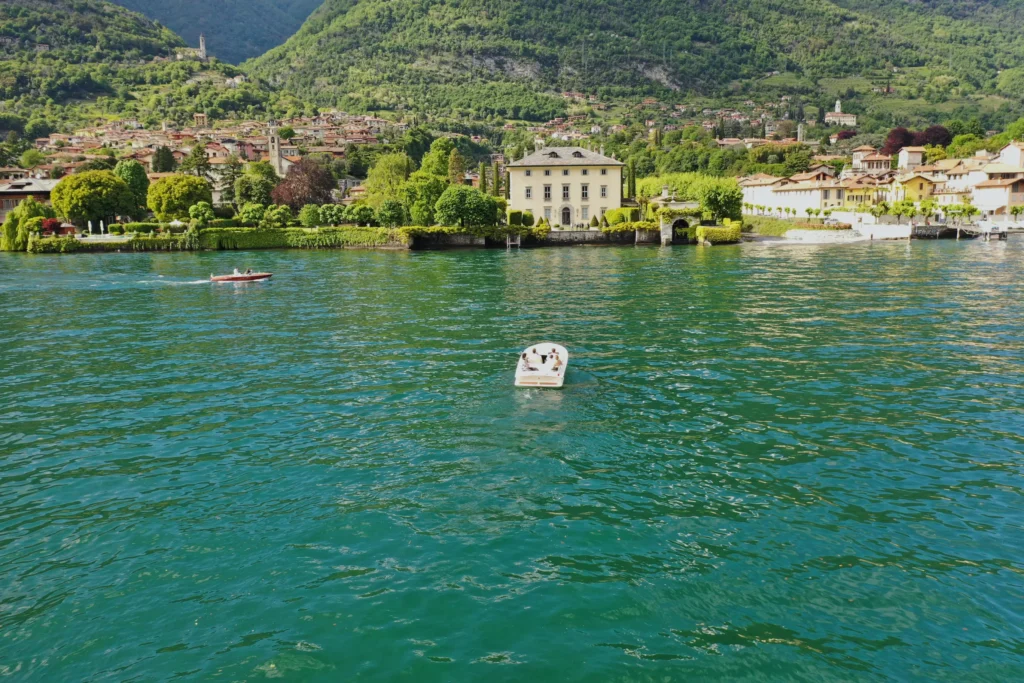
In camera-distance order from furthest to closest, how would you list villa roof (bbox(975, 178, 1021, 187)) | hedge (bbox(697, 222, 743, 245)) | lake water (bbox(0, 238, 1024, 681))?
1. villa roof (bbox(975, 178, 1021, 187))
2. hedge (bbox(697, 222, 743, 245))
3. lake water (bbox(0, 238, 1024, 681))

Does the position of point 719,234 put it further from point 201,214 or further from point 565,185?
point 201,214

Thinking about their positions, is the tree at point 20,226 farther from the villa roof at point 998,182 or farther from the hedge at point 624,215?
the villa roof at point 998,182

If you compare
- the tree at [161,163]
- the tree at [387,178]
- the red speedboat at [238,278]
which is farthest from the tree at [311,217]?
the tree at [161,163]

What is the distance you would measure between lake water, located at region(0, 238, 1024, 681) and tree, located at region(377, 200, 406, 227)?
66684mm

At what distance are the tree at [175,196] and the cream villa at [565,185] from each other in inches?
1996

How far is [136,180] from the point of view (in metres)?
123

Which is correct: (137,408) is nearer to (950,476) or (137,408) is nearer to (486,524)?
(486,524)

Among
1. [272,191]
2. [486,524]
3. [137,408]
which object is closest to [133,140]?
[272,191]

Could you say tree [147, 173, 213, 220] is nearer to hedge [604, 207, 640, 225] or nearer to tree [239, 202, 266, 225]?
tree [239, 202, 266, 225]

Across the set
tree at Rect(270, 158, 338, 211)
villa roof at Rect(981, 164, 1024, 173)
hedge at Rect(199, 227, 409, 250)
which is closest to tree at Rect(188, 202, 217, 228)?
hedge at Rect(199, 227, 409, 250)

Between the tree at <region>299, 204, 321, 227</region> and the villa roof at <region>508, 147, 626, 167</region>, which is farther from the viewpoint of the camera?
the tree at <region>299, 204, 321, 227</region>

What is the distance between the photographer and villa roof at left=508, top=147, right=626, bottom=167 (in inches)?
3831

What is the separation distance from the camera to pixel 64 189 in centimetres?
10688

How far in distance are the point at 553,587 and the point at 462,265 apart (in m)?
58.8
